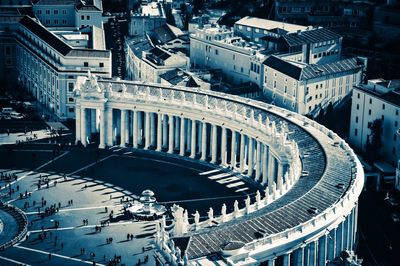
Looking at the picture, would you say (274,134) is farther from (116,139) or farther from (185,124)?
(116,139)

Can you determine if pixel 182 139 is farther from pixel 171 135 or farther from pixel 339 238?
pixel 339 238

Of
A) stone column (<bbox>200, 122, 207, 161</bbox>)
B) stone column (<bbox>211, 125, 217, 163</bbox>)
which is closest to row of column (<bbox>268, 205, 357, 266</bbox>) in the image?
stone column (<bbox>211, 125, 217, 163</bbox>)

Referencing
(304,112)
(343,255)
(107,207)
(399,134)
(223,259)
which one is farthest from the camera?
(304,112)

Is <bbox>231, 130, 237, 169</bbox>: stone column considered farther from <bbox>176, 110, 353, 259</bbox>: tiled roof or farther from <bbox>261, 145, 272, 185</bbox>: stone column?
<bbox>176, 110, 353, 259</bbox>: tiled roof

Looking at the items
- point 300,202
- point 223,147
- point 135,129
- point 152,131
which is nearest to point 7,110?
point 135,129

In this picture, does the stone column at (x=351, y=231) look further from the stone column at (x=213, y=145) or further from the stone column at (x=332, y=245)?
the stone column at (x=213, y=145)

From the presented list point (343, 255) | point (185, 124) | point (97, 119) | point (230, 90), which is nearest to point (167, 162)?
point (185, 124)

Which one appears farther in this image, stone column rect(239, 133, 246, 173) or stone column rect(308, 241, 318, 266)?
stone column rect(239, 133, 246, 173)
